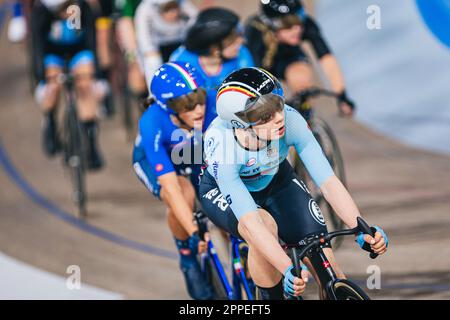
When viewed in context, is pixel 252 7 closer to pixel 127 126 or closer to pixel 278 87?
pixel 127 126

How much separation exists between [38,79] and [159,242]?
1.75m

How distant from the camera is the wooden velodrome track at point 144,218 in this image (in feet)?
21.2

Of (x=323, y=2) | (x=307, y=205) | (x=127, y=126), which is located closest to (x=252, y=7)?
(x=323, y=2)

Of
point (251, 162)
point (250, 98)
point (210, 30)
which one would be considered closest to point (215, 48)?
point (210, 30)

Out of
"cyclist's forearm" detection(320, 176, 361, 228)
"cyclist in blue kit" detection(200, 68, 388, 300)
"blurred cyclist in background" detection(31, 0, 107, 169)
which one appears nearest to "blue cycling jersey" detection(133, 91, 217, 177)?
"cyclist in blue kit" detection(200, 68, 388, 300)

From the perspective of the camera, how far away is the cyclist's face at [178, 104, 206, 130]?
524cm

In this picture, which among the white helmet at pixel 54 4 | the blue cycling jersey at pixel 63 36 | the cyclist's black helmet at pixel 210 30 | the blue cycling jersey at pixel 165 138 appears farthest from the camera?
the blue cycling jersey at pixel 63 36

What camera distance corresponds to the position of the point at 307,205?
454 centimetres

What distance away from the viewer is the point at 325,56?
7.00 metres

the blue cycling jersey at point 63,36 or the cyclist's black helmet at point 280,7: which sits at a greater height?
the blue cycling jersey at point 63,36

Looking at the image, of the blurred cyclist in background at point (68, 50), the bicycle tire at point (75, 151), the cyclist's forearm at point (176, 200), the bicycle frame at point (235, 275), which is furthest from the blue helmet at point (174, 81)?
the blurred cyclist in background at point (68, 50)

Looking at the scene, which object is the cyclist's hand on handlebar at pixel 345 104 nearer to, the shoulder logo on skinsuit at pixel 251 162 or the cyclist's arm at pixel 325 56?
the cyclist's arm at pixel 325 56

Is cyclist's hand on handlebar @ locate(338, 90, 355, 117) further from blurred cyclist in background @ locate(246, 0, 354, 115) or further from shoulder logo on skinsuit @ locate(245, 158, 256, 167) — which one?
shoulder logo on skinsuit @ locate(245, 158, 256, 167)
